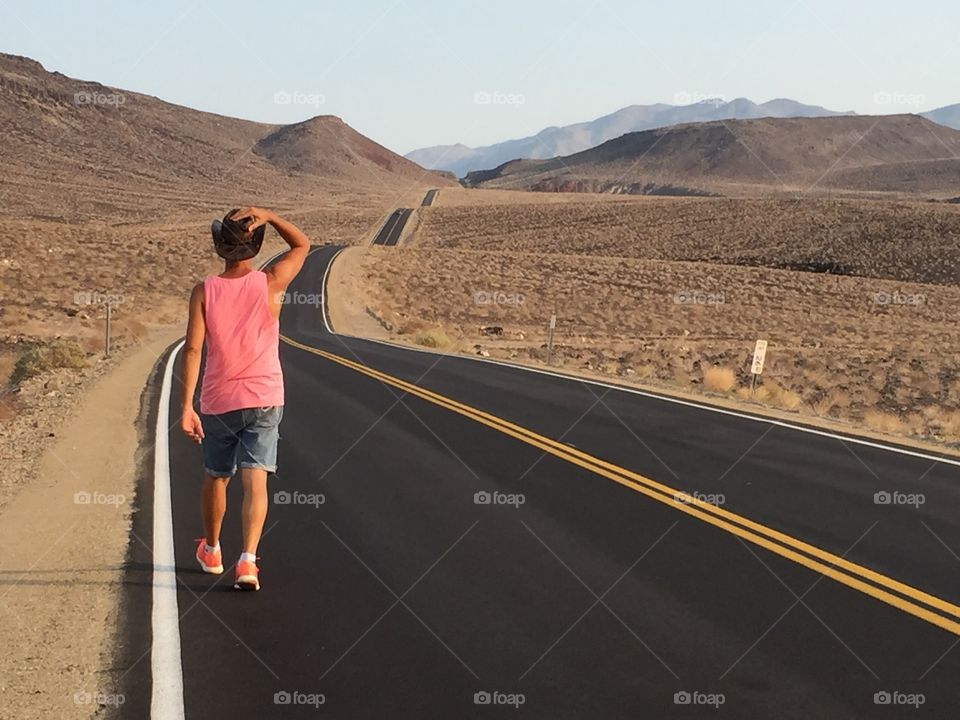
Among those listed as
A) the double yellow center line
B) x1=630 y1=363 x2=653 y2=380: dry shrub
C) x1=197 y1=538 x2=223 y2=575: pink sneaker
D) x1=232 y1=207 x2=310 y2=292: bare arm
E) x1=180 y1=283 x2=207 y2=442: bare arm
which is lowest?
x1=630 y1=363 x2=653 y2=380: dry shrub

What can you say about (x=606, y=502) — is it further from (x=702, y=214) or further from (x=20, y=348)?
(x=702, y=214)

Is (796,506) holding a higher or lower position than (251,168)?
lower

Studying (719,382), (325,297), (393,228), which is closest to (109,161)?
(393,228)

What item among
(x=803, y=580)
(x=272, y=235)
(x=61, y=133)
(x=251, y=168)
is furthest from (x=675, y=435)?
(x=251, y=168)

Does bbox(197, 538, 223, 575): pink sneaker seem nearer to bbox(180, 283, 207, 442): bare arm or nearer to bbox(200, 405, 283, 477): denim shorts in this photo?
bbox(200, 405, 283, 477): denim shorts

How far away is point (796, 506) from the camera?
8148mm

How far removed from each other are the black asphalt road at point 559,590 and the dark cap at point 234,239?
6.88 ft

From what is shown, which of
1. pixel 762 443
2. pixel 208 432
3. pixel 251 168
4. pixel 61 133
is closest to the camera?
pixel 208 432

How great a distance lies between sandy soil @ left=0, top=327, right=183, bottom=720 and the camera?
4.75 m

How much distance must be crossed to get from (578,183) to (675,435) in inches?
7262

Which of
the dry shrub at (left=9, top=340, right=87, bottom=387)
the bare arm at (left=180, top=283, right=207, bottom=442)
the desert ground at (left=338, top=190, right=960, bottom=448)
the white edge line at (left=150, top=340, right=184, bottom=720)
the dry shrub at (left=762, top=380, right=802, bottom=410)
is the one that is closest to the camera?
the white edge line at (left=150, top=340, right=184, bottom=720)

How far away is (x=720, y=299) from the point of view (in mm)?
49594

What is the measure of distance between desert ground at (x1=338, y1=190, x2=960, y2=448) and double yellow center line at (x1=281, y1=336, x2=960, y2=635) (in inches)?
212

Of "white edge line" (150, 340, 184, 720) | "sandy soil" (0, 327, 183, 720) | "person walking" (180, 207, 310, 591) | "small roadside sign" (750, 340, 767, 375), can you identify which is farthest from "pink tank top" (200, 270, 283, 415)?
"small roadside sign" (750, 340, 767, 375)
